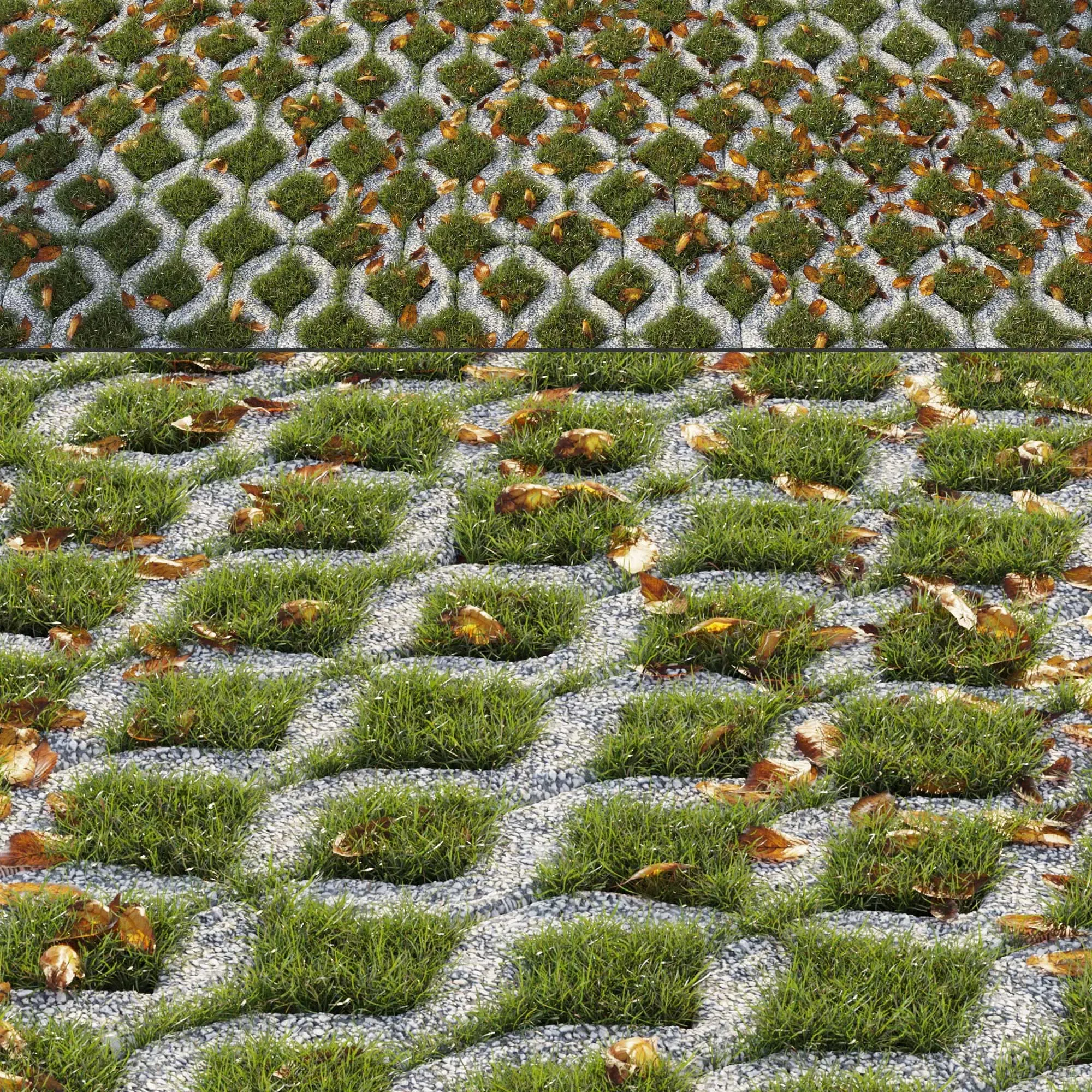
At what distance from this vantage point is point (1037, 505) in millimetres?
3309

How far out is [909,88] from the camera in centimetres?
522

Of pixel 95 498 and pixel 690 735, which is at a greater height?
pixel 95 498

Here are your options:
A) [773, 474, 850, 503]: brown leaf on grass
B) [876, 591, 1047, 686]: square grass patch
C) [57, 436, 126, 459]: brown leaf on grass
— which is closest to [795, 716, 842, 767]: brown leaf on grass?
[876, 591, 1047, 686]: square grass patch

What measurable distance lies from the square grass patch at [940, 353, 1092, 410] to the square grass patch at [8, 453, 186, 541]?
212 centimetres

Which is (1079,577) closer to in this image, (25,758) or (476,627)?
(476,627)

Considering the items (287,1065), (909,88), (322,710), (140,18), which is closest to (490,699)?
(322,710)

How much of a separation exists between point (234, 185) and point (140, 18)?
140 cm

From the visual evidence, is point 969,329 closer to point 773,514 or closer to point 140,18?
point 773,514

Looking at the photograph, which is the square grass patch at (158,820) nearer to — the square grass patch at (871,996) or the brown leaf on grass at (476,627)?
the brown leaf on grass at (476,627)

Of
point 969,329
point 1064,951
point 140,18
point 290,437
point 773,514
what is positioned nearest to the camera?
point 1064,951

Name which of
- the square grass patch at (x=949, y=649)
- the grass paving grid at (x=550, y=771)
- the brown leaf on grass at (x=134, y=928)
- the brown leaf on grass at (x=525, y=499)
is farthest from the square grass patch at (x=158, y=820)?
the square grass patch at (x=949, y=649)

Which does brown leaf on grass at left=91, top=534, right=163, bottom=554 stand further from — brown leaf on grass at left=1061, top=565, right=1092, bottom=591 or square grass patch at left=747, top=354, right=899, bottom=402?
brown leaf on grass at left=1061, top=565, right=1092, bottom=591

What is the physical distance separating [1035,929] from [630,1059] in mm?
760

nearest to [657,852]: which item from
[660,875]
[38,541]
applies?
[660,875]
